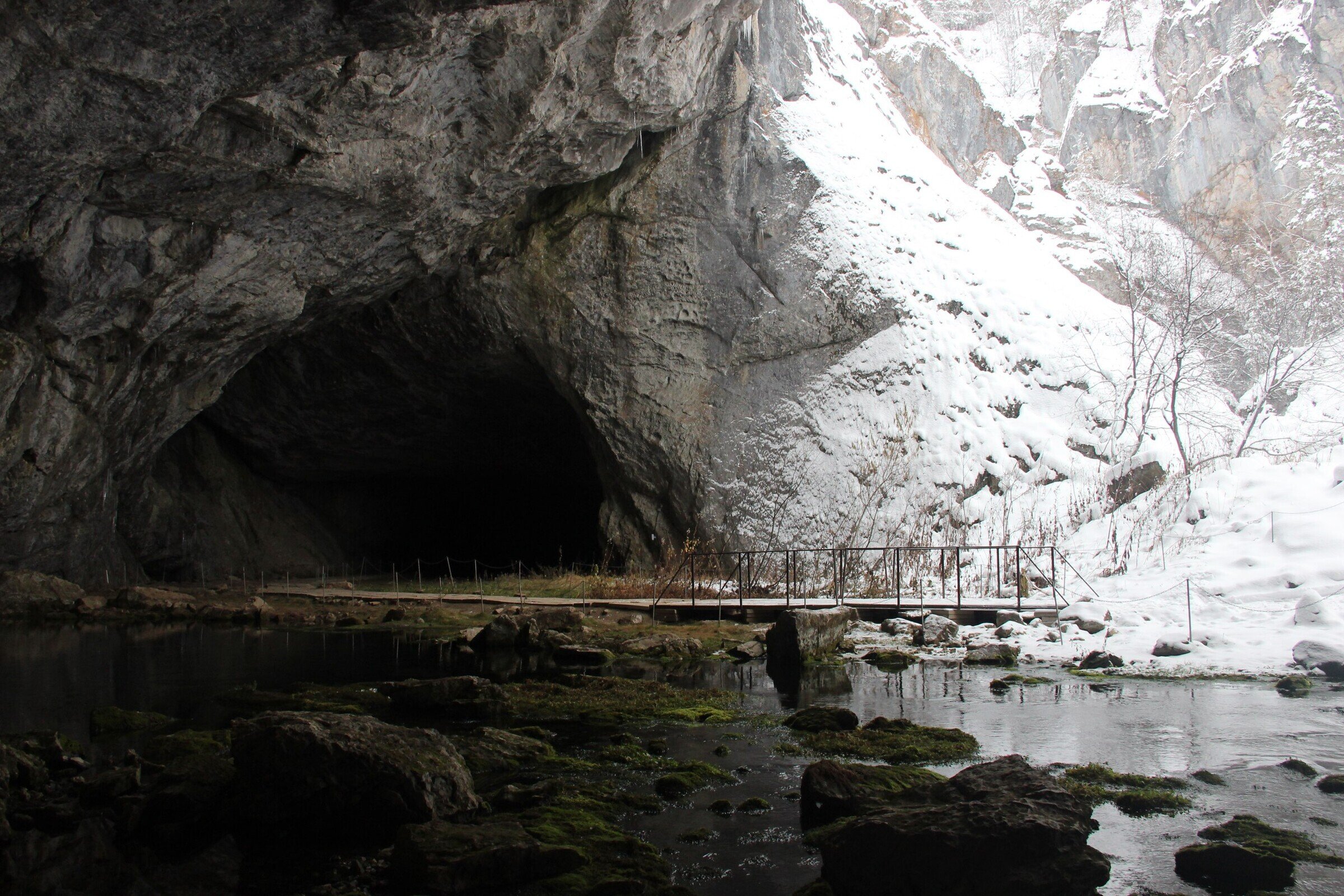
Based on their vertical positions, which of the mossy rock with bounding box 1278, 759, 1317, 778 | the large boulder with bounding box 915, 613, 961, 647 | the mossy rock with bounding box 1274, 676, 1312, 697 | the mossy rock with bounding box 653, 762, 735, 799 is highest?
the large boulder with bounding box 915, 613, 961, 647

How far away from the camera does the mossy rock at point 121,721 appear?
7637 mm

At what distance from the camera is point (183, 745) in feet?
22.9

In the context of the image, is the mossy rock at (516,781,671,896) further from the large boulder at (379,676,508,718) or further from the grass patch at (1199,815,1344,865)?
the grass patch at (1199,815,1344,865)

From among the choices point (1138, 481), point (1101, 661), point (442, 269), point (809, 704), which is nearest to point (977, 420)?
point (1138, 481)

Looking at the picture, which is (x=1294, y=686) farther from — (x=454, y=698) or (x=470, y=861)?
(x=470, y=861)

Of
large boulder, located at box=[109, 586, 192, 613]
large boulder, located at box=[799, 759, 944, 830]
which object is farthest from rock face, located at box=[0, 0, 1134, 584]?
large boulder, located at box=[799, 759, 944, 830]

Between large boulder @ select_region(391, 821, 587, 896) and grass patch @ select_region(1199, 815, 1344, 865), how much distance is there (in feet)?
10.8

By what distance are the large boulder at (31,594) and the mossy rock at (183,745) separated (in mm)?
9800

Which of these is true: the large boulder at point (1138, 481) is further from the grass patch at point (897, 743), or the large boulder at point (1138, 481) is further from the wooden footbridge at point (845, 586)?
the grass patch at point (897, 743)

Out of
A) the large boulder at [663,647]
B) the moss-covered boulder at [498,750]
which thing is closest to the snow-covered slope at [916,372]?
the large boulder at [663,647]

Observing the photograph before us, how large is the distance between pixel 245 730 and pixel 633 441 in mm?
12356

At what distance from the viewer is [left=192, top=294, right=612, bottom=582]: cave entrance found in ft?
63.8

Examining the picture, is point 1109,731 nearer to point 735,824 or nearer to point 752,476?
point 735,824

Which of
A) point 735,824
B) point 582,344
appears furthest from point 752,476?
point 735,824
